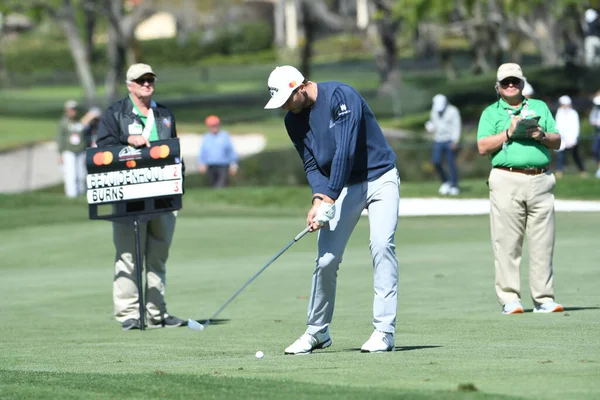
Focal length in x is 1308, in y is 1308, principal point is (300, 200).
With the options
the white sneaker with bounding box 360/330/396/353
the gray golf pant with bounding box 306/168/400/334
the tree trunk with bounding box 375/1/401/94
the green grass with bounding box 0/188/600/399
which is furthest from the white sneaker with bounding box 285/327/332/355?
the tree trunk with bounding box 375/1/401/94

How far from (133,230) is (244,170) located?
75.3ft

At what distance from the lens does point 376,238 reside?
8477mm

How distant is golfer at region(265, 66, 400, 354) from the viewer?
8.27 metres

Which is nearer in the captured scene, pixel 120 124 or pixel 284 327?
pixel 284 327

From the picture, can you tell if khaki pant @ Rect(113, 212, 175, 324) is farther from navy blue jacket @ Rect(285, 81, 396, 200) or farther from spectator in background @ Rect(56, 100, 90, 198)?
spectator in background @ Rect(56, 100, 90, 198)

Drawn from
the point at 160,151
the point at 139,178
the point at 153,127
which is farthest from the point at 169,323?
the point at 153,127

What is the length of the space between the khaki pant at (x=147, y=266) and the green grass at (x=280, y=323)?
309 mm

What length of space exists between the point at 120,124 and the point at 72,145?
1717 centimetres

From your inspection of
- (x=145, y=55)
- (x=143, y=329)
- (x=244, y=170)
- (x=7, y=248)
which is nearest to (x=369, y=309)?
(x=143, y=329)

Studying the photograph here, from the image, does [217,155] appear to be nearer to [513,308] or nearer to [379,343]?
[513,308]

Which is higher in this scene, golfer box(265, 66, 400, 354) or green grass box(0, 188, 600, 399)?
golfer box(265, 66, 400, 354)

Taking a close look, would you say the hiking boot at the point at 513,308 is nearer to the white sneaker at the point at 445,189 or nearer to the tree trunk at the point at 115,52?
the white sneaker at the point at 445,189

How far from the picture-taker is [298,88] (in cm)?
825

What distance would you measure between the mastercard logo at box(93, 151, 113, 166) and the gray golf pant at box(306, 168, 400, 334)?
307 cm
